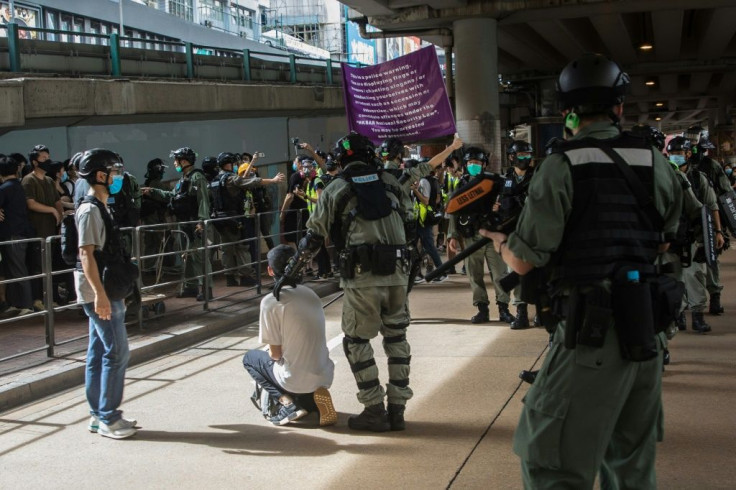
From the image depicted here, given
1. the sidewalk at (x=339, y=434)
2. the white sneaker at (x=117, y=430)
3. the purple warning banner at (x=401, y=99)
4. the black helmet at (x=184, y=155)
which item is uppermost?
the purple warning banner at (x=401, y=99)

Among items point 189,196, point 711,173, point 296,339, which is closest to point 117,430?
point 296,339

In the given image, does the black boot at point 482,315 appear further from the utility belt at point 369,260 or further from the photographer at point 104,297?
the photographer at point 104,297

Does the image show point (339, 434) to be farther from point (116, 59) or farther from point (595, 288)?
point (116, 59)

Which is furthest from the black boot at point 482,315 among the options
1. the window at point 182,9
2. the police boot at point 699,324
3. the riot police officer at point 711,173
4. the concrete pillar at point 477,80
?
the window at point 182,9

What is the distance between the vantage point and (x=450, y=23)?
21031mm

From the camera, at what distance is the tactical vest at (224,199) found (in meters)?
13.0

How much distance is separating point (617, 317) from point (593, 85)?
0.91 m

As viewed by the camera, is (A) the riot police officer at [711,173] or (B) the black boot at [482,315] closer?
(A) the riot police officer at [711,173]

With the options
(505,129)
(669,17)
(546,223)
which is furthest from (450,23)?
(546,223)

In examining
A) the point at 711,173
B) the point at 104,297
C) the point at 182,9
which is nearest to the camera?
the point at 104,297

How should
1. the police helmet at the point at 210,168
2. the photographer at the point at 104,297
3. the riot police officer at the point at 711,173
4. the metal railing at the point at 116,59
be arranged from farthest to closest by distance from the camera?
the metal railing at the point at 116,59 → the police helmet at the point at 210,168 → the riot police officer at the point at 711,173 → the photographer at the point at 104,297

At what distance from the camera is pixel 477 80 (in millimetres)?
20531

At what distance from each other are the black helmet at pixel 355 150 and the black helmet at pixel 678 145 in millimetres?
4398

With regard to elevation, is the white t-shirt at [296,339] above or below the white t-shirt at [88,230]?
below
